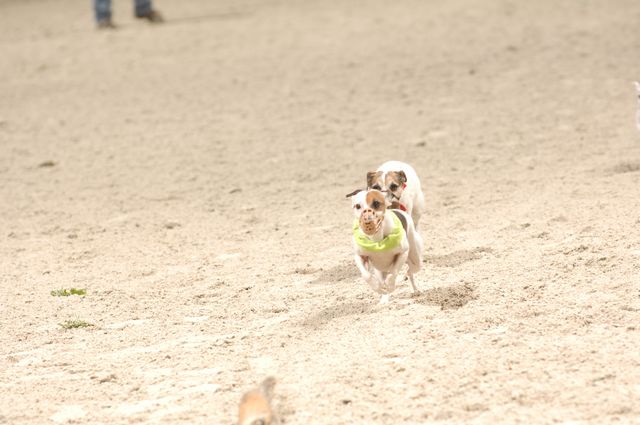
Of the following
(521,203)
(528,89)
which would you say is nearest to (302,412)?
(521,203)

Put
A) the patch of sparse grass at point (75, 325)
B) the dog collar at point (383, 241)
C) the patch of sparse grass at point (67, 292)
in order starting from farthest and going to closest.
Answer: the patch of sparse grass at point (67, 292) < the patch of sparse grass at point (75, 325) < the dog collar at point (383, 241)

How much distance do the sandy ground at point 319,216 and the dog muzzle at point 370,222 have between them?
1.78 feet

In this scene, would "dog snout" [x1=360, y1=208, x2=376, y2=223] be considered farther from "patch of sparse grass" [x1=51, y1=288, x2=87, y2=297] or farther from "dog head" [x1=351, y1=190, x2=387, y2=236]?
"patch of sparse grass" [x1=51, y1=288, x2=87, y2=297]

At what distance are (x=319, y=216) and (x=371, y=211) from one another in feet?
9.62

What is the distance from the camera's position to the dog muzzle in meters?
5.22

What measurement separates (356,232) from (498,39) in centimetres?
960

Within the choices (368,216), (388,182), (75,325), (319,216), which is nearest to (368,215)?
(368,216)

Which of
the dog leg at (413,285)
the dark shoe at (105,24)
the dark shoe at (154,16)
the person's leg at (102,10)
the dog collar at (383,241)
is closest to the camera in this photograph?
the dog collar at (383,241)

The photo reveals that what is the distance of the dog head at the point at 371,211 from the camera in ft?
17.2

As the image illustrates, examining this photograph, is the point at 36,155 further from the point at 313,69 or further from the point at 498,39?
the point at 498,39

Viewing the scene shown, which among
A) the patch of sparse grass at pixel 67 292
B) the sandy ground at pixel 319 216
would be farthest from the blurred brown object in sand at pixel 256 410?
the patch of sparse grass at pixel 67 292

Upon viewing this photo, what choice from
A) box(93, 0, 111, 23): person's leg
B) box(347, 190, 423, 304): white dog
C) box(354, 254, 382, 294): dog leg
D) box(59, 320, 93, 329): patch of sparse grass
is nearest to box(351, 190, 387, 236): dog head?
box(347, 190, 423, 304): white dog

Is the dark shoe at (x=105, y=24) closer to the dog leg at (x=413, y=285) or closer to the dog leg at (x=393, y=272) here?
the dog leg at (x=413, y=285)

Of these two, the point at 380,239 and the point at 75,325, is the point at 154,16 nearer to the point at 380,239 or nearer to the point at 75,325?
the point at 75,325
